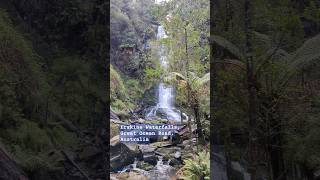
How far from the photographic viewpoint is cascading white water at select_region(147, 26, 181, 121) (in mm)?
5398

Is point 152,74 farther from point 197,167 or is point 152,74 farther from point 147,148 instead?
point 197,167

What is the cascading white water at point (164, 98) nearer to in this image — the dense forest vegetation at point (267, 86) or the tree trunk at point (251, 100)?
the dense forest vegetation at point (267, 86)

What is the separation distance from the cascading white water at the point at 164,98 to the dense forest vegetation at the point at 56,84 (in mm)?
590

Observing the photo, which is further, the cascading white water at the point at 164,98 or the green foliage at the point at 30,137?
the green foliage at the point at 30,137

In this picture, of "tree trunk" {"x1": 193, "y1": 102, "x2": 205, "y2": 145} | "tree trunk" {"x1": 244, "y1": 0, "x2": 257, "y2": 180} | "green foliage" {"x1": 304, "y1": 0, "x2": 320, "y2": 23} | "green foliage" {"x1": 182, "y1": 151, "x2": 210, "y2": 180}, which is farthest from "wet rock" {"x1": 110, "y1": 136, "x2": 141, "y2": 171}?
"green foliage" {"x1": 304, "y1": 0, "x2": 320, "y2": 23}

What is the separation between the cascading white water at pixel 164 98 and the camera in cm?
540

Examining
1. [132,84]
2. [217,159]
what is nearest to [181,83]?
[132,84]

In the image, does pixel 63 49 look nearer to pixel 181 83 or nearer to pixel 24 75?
pixel 24 75

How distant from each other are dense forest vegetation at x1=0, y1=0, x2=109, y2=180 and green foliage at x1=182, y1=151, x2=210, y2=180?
0.89 m

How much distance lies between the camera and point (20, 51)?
18.5 ft

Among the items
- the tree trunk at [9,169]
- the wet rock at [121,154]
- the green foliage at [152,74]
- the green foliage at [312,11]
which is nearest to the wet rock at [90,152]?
the wet rock at [121,154]

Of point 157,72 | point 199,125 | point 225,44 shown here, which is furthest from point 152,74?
point 225,44

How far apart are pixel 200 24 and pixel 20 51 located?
1.92m

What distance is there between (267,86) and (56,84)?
2208 mm
